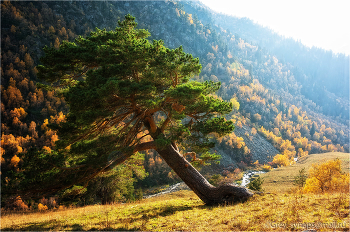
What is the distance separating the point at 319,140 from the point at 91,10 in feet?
765

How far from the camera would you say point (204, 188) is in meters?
9.89

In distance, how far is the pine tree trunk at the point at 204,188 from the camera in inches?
362

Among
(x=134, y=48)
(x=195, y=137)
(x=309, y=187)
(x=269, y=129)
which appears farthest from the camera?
(x=269, y=129)

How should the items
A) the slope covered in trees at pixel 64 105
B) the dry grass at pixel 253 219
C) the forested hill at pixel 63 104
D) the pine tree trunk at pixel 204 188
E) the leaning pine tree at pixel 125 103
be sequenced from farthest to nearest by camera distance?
the forested hill at pixel 63 104 < the slope covered in trees at pixel 64 105 < the pine tree trunk at pixel 204 188 < the leaning pine tree at pixel 125 103 < the dry grass at pixel 253 219

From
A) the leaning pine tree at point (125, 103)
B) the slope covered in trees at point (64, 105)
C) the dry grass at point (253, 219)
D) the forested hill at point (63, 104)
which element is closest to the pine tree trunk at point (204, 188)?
the leaning pine tree at point (125, 103)

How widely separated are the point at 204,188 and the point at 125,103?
18.8ft

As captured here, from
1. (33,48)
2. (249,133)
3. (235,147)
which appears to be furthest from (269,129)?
(33,48)

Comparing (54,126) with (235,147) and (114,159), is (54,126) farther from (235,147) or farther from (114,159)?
(235,147)

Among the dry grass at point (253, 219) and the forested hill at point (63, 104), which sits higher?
the forested hill at point (63, 104)

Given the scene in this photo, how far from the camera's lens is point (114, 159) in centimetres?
971

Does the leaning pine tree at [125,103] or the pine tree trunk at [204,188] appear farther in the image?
the pine tree trunk at [204,188]

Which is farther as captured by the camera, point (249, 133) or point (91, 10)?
point (91, 10)

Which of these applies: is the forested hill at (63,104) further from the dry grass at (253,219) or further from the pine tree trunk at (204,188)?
the dry grass at (253,219)

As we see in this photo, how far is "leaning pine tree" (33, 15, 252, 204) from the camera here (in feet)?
Result: 26.9
